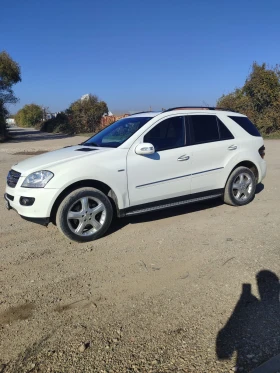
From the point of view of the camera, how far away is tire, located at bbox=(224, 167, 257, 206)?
590 centimetres

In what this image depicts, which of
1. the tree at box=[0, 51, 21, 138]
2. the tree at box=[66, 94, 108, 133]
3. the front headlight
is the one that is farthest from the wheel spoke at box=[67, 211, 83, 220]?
the tree at box=[66, 94, 108, 133]

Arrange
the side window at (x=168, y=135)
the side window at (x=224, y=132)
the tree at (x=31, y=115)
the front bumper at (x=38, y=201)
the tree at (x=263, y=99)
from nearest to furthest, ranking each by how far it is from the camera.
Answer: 1. the front bumper at (x=38, y=201)
2. the side window at (x=168, y=135)
3. the side window at (x=224, y=132)
4. the tree at (x=263, y=99)
5. the tree at (x=31, y=115)

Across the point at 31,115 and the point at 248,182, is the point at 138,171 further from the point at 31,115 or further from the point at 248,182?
the point at 31,115

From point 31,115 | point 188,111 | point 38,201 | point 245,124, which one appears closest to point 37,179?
point 38,201

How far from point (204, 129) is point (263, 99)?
17.9 meters

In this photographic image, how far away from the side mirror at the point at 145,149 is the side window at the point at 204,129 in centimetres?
103

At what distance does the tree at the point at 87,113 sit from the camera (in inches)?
1380

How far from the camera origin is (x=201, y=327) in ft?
9.05

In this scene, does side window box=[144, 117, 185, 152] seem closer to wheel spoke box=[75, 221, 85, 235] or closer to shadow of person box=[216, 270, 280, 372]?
wheel spoke box=[75, 221, 85, 235]

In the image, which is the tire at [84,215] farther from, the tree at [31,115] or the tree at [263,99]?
the tree at [31,115]

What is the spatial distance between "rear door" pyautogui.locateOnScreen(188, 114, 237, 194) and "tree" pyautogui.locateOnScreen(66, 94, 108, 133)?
30466mm

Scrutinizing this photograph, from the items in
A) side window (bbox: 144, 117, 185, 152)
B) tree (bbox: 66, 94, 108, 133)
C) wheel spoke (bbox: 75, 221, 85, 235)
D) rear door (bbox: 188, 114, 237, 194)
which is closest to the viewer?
wheel spoke (bbox: 75, 221, 85, 235)

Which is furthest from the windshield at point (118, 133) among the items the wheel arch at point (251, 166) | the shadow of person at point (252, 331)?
the shadow of person at point (252, 331)

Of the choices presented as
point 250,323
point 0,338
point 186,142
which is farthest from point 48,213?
point 250,323
